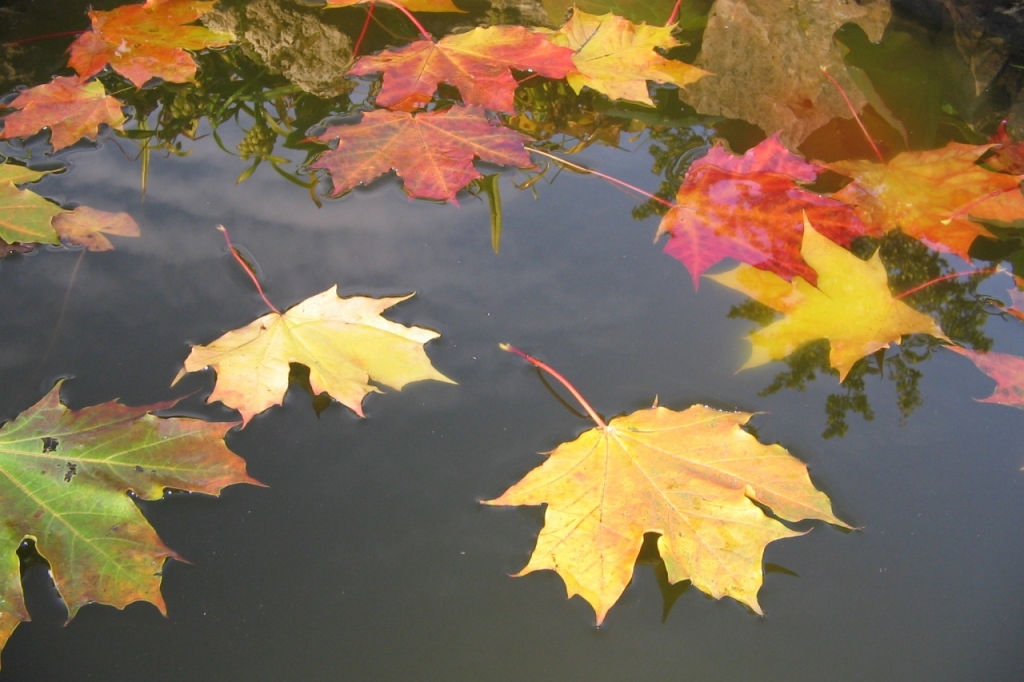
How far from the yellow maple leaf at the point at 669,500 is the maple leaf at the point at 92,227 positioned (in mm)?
976

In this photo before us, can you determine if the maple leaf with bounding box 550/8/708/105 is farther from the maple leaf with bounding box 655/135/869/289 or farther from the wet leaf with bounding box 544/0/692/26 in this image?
the maple leaf with bounding box 655/135/869/289

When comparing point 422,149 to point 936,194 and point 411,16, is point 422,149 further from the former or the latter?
point 936,194

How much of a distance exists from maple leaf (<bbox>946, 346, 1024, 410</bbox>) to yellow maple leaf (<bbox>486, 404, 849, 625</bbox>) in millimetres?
417

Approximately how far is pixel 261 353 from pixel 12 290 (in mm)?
541

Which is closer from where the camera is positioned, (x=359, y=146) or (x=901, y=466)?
(x=901, y=466)

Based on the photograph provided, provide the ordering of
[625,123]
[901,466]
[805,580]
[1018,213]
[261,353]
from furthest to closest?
[625,123], [1018,213], [261,353], [901,466], [805,580]

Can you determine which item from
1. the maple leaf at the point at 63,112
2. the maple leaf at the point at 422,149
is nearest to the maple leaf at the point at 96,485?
the maple leaf at the point at 422,149

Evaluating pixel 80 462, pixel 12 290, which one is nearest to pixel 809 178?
pixel 80 462

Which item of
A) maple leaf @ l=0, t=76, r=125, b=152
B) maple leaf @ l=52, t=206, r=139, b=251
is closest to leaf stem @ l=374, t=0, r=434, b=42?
maple leaf @ l=0, t=76, r=125, b=152

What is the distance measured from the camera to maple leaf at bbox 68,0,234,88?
6.17ft

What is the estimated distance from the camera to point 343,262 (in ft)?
4.73

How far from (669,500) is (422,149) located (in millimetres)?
941

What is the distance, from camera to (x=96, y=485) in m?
1.09

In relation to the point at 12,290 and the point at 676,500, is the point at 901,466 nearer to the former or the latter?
the point at 676,500
